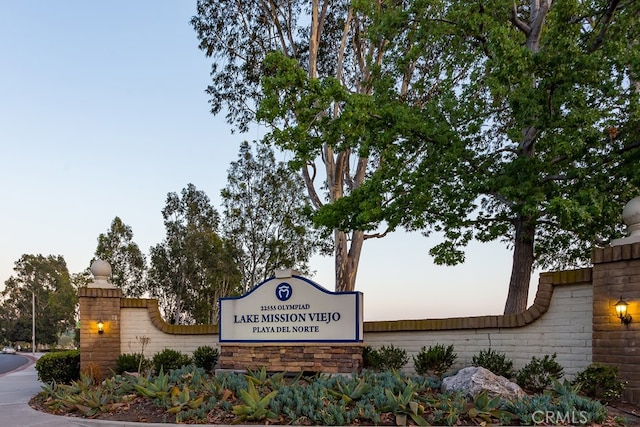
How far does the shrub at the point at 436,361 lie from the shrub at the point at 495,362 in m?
0.50

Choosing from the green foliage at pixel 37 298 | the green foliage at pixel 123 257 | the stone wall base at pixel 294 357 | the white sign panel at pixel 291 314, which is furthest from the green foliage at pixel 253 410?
the green foliage at pixel 37 298

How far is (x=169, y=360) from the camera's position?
13781mm

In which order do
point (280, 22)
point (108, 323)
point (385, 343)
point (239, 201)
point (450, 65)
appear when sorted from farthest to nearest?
point (239, 201) → point (280, 22) → point (450, 65) → point (108, 323) → point (385, 343)

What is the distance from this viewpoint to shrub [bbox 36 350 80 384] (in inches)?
554

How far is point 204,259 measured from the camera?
32.0 m

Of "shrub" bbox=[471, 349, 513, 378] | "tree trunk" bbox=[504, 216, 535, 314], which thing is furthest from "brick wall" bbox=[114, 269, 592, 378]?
"tree trunk" bbox=[504, 216, 535, 314]

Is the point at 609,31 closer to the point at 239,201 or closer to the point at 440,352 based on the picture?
the point at 440,352

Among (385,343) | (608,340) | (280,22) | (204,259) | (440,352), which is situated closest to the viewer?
(608,340)

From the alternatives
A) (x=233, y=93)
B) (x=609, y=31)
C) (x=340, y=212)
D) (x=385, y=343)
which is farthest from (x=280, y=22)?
(x=385, y=343)

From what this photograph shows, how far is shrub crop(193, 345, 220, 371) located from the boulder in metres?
6.81

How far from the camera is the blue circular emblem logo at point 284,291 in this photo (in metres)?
12.0

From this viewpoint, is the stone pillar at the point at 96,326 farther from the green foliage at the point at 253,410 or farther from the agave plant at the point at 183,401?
the green foliage at the point at 253,410

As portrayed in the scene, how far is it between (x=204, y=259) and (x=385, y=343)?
854 inches

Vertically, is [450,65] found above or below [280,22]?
below
